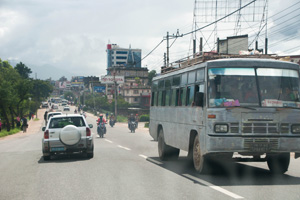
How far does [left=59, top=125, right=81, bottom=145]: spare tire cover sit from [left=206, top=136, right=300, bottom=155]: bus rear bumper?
20.7 feet

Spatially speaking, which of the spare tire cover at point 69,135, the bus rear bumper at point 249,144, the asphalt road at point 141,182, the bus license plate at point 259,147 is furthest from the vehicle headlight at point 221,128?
the spare tire cover at point 69,135

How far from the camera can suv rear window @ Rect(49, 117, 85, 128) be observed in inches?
617

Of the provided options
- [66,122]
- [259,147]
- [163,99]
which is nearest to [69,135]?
[66,122]

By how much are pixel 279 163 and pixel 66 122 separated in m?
8.14

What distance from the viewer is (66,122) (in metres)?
16.1

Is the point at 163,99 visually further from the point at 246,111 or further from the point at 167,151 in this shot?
the point at 246,111

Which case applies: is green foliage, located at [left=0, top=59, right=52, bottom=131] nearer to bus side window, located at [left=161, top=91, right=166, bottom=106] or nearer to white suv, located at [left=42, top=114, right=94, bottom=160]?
white suv, located at [left=42, top=114, right=94, bottom=160]

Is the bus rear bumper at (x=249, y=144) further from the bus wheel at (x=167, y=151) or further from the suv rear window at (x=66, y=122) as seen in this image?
the suv rear window at (x=66, y=122)

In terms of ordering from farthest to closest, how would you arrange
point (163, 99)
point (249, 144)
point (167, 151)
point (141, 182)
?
1. point (163, 99)
2. point (167, 151)
3. point (249, 144)
4. point (141, 182)

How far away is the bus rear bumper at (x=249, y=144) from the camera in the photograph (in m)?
9.96

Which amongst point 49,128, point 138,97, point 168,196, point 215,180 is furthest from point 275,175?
point 138,97

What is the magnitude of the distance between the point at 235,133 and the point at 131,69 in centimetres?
18285

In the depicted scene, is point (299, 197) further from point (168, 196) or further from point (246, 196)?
point (168, 196)

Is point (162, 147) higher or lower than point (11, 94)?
lower
